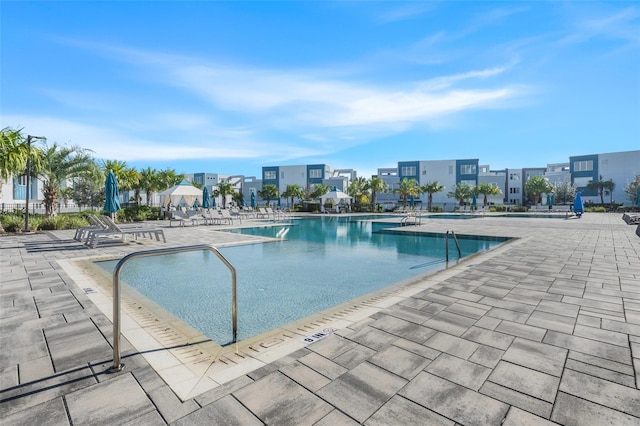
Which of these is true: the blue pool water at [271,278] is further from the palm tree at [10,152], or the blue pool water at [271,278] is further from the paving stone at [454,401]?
the palm tree at [10,152]

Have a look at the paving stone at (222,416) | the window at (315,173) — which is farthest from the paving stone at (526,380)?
the window at (315,173)

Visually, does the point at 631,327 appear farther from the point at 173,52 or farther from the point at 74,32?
the point at 74,32

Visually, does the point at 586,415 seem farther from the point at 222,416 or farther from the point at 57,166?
the point at 57,166

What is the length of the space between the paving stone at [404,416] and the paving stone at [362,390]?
46 millimetres

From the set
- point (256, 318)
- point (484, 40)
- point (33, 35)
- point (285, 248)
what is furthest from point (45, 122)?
point (484, 40)

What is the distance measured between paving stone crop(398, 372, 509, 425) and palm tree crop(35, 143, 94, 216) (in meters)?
19.8

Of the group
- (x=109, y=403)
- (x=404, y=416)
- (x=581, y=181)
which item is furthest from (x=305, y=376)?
(x=581, y=181)

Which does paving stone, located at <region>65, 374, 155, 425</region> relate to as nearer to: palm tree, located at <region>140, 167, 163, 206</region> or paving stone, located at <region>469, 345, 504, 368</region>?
paving stone, located at <region>469, 345, 504, 368</region>

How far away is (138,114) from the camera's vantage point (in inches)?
533

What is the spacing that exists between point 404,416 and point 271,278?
4.85 m

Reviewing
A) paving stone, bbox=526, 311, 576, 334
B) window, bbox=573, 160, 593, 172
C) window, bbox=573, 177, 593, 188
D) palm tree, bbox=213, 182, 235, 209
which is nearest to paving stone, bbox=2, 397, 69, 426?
paving stone, bbox=526, 311, 576, 334

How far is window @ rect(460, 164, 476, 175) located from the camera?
2009 inches

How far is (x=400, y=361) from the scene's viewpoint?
2584mm

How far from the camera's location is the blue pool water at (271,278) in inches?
178
